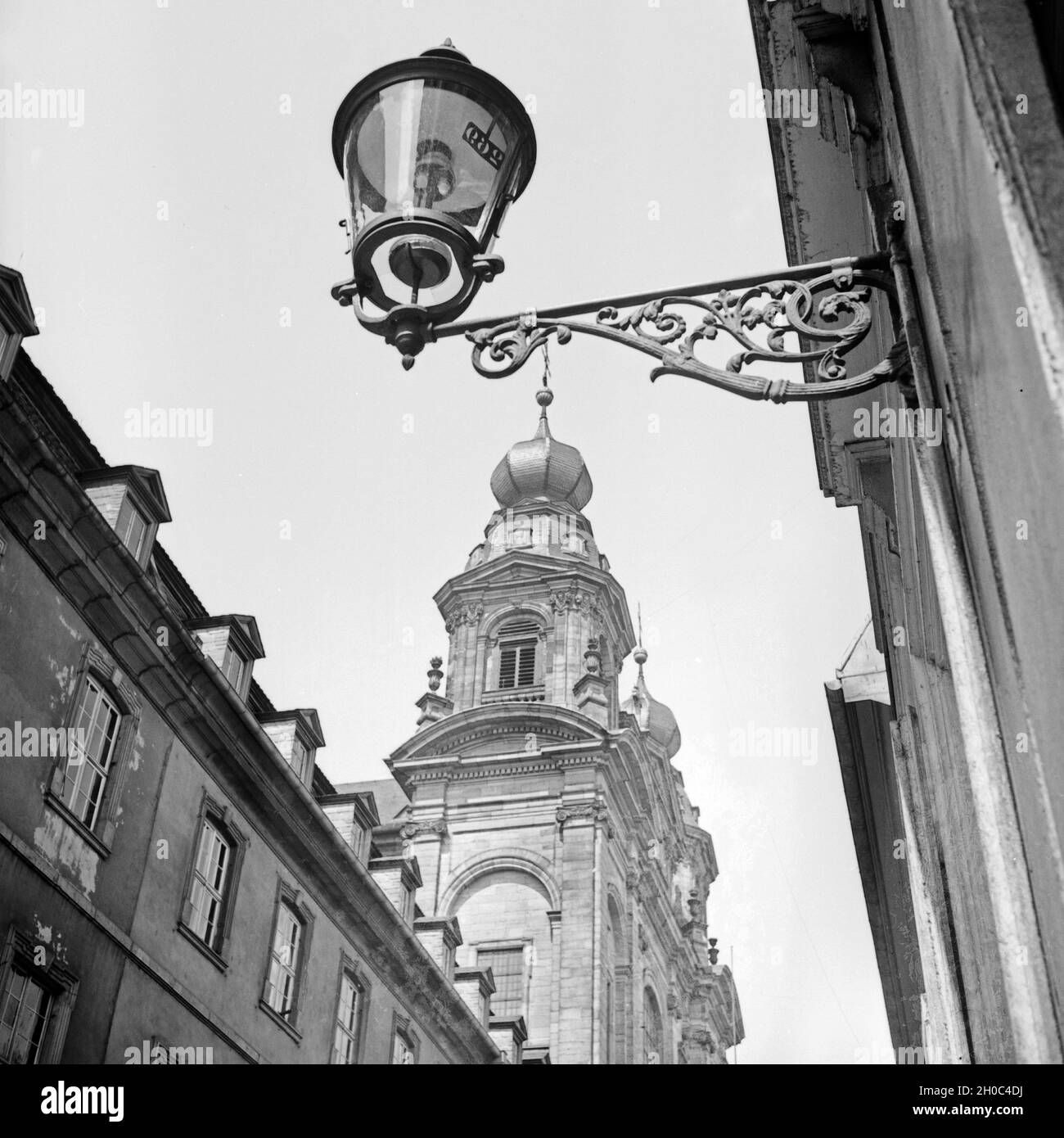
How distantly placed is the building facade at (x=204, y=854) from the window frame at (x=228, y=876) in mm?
44

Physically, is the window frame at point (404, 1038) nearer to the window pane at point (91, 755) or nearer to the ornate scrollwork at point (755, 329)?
the window pane at point (91, 755)

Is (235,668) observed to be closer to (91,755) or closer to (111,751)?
(111,751)

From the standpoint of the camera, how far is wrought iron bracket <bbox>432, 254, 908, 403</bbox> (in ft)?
12.3

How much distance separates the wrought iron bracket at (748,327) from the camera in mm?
3759

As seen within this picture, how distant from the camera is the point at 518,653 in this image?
47.2 metres

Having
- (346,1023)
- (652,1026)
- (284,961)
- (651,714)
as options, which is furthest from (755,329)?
(651,714)

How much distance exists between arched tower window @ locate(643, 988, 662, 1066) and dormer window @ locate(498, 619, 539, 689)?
11.4m

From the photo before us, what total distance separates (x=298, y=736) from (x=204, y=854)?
387 centimetres

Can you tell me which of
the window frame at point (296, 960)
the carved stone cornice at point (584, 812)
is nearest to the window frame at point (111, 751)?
the window frame at point (296, 960)

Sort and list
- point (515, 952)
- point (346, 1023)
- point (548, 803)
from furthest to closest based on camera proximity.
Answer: point (548, 803) < point (515, 952) < point (346, 1023)

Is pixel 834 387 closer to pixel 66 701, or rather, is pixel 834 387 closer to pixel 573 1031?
pixel 66 701

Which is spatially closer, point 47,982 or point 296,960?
point 47,982

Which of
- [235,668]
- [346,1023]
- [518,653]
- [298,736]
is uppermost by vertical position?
[518,653]
